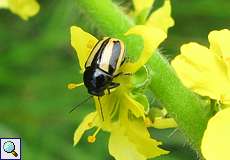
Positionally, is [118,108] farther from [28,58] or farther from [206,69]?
[28,58]

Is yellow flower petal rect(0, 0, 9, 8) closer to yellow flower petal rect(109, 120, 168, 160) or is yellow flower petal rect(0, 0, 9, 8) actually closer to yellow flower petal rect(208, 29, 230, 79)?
yellow flower petal rect(109, 120, 168, 160)

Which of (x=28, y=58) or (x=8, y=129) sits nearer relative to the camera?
(x=8, y=129)

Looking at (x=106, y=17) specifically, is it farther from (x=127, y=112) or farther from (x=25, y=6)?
(x=25, y=6)

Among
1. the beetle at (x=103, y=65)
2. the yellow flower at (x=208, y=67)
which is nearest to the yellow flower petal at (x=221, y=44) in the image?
the yellow flower at (x=208, y=67)

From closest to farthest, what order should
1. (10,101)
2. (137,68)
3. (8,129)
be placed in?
(137,68) → (8,129) → (10,101)

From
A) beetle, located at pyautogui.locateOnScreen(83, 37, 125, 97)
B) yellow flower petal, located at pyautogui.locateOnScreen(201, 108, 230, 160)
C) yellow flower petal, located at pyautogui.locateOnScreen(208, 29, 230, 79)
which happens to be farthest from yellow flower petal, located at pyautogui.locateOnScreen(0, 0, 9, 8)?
yellow flower petal, located at pyautogui.locateOnScreen(201, 108, 230, 160)

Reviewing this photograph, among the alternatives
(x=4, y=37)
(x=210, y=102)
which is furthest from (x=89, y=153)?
(x=210, y=102)

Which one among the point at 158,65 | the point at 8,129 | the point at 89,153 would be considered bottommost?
the point at 89,153

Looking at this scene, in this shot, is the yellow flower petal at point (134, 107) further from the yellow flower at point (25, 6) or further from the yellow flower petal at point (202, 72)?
the yellow flower at point (25, 6)
